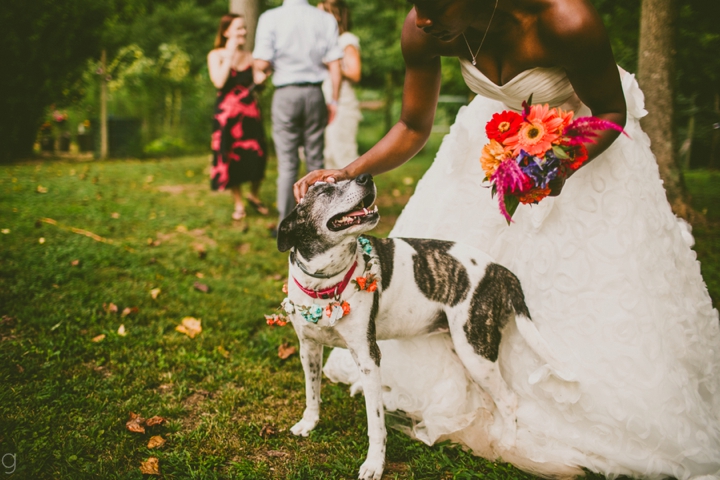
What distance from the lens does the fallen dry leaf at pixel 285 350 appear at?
3.93 metres

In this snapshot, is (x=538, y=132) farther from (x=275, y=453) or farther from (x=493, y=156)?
(x=275, y=453)

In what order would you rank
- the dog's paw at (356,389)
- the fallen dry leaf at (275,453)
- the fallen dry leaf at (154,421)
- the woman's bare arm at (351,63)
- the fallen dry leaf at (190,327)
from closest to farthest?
1. the fallen dry leaf at (275,453)
2. the fallen dry leaf at (154,421)
3. the dog's paw at (356,389)
4. the fallen dry leaf at (190,327)
5. the woman's bare arm at (351,63)

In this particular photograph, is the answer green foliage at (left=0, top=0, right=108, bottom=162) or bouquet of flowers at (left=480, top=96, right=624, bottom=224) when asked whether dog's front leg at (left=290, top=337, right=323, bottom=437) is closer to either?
bouquet of flowers at (left=480, top=96, right=624, bottom=224)

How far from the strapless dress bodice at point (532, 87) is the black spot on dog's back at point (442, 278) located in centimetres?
98

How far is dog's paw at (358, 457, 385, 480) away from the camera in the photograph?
2729 millimetres

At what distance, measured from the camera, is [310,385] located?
10.2 feet

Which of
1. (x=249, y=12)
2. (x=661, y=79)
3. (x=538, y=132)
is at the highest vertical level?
(x=249, y=12)

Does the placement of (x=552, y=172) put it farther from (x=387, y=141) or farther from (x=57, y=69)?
(x=57, y=69)

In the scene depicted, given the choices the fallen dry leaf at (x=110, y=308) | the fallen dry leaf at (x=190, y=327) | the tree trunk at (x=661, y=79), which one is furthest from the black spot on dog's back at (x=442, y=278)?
the tree trunk at (x=661, y=79)

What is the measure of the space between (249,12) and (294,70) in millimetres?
3235

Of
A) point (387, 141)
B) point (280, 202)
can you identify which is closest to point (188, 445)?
point (387, 141)

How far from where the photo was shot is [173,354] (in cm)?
385

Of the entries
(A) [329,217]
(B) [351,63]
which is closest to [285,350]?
(A) [329,217]

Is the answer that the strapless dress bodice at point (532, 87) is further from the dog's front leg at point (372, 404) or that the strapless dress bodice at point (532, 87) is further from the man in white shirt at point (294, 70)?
the man in white shirt at point (294, 70)
